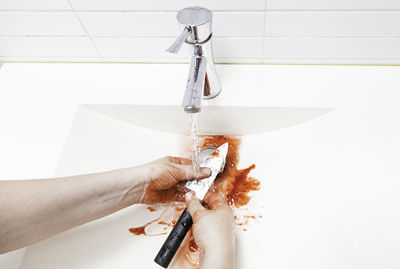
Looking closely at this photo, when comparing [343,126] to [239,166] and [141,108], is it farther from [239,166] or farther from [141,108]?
[141,108]

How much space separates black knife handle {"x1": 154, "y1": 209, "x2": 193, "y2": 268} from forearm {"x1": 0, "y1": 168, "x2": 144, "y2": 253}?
0.11 meters

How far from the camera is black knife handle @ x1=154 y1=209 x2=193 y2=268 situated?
19.9 inches

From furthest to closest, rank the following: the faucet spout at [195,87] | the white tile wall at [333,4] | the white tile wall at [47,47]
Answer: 1. the white tile wall at [47,47]
2. the white tile wall at [333,4]
3. the faucet spout at [195,87]

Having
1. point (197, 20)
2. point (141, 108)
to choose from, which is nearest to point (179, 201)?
point (141, 108)

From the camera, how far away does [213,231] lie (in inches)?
20.1

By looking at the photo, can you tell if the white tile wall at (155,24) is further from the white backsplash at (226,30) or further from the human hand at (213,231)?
the human hand at (213,231)

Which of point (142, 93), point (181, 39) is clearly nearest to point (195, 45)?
point (181, 39)

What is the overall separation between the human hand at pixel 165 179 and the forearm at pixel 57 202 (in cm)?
2

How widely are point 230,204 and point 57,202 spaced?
1.02ft

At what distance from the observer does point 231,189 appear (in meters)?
0.63

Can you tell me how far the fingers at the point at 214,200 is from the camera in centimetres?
56

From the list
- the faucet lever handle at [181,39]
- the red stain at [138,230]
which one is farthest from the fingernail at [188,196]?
the faucet lever handle at [181,39]

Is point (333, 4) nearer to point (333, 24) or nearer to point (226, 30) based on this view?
point (333, 24)

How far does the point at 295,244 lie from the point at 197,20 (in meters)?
0.40
